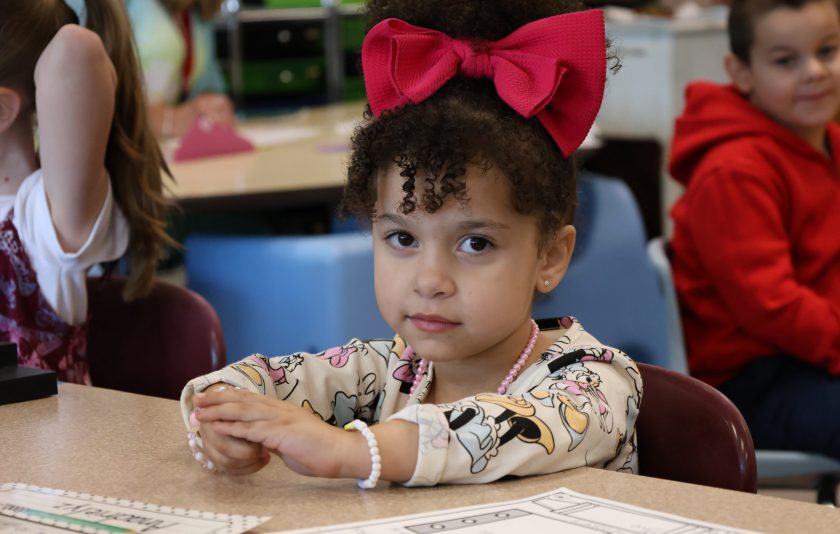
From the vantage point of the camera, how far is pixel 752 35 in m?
2.16

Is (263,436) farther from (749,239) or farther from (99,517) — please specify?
(749,239)

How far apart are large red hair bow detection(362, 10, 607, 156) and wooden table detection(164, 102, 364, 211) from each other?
800mm

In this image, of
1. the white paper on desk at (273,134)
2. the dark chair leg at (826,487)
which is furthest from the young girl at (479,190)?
the white paper on desk at (273,134)

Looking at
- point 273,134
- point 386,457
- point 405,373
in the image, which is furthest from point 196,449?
point 273,134

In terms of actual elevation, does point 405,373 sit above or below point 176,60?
below

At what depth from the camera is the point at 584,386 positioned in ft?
3.29

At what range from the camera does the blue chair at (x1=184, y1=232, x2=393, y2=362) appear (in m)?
2.24

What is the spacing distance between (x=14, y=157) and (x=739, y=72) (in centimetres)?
129

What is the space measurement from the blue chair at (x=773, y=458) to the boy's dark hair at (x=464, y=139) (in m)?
0.82

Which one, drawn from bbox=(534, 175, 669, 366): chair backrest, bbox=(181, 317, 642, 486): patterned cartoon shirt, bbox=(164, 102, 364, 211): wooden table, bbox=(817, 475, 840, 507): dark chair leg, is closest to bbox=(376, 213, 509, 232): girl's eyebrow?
bbox=(181, 317, 642, 486): patterned cartoon shirt

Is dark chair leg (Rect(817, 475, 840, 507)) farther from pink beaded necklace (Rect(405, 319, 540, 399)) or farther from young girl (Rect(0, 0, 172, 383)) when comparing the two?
young girl (Rect(0, 0, 172, 383))

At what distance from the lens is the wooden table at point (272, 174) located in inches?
89.7

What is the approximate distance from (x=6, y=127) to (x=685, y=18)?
3180 mm

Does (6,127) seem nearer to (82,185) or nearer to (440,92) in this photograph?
(82,185)
